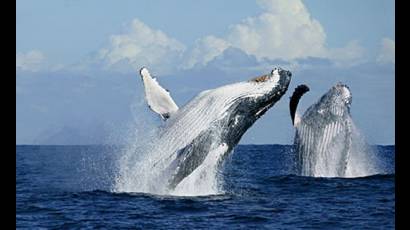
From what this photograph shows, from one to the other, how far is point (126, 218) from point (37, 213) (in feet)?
5.75

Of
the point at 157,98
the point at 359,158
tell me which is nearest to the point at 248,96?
the point at 157,98

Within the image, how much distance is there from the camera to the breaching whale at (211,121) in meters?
10.8

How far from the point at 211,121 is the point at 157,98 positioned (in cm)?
113

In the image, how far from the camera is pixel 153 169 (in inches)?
452

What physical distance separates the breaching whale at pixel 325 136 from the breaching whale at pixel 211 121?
6.08 meters

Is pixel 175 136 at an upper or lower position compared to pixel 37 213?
upper

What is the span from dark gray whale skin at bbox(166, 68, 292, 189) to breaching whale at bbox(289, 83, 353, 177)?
6.00 metres

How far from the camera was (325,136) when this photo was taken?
17.2m

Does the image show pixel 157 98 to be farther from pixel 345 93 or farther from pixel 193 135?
pixel 345 93

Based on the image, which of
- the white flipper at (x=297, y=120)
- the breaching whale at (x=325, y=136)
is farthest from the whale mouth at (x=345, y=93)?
the white flipper at (x=297, y=120)

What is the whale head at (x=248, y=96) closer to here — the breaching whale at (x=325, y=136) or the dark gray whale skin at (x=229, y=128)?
the dark gray whale skin at (x=229, y=128)

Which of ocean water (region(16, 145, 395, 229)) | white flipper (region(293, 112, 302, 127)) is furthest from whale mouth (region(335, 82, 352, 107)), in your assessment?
ocean water (region(16, 145, 395, 229))
